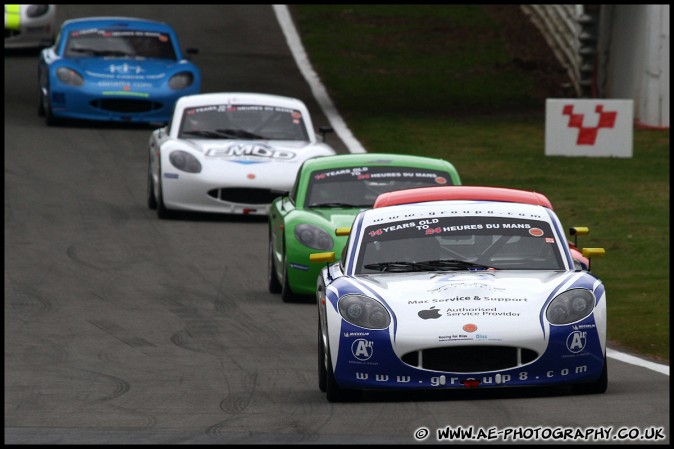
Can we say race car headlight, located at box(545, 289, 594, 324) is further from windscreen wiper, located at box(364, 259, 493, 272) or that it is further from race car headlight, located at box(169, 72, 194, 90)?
race car headlight, located at box(169, 72, 194, 90)

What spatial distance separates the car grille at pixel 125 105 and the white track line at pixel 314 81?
2740mm

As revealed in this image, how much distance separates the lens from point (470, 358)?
9.34 meters

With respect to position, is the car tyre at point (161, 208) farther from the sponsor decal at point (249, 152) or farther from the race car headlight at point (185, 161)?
the sponsor decal at point (249, 152)

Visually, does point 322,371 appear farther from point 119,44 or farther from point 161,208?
point 119,44

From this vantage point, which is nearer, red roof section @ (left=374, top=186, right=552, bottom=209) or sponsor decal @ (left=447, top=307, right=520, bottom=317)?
sponsor decal @ (left=447, top=307, right=520, bottom=317)

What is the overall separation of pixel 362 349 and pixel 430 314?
41 centimetres

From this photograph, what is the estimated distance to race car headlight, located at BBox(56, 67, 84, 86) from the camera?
25.1 m

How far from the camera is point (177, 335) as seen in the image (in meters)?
12.6

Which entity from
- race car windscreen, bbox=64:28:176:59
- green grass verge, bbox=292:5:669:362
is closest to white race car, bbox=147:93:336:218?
green grass verge, bbox=292:5:669:362

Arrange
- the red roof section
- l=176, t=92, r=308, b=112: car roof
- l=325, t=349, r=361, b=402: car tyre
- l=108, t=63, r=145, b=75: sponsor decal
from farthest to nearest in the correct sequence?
l=108, t=63, r=145, b=75: sponsor decal
l=176, t=92, r=308, b=112: car roof
the red roof section
l=325, t=349, r=361, b=402: car tyre

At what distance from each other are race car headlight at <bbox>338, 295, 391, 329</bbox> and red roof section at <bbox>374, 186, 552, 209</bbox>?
1879 millimetres

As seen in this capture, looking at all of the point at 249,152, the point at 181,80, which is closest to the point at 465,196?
the point at 249,152

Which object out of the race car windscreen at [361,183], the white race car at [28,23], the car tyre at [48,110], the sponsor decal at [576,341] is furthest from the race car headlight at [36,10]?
the sponsor decal at [576,341]

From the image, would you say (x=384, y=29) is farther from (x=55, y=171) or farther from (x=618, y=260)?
(x=618, y=260)
